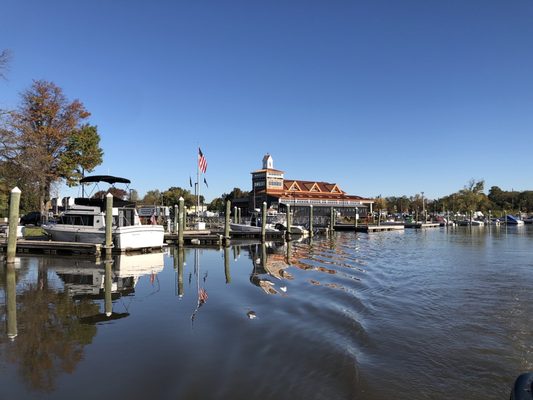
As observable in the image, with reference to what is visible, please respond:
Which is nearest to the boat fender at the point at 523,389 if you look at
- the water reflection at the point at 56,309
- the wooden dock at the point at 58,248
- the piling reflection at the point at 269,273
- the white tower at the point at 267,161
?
the water reflection at the point at 56,309

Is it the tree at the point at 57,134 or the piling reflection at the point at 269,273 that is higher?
the tree at the point at 57,134

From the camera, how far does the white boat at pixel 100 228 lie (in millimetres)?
23375

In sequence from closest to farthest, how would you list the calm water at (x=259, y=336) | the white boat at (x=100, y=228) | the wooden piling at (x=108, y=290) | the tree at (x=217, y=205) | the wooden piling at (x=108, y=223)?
the calm water at (x=259, y=336)
the wooden piling at (x=108, y=290)
the wooden piling at (x=108, y=223)
the white boat at (x=100, y=228)
the tree at (x=217, y=205)

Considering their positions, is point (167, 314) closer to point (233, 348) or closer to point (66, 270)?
point (233, 348)

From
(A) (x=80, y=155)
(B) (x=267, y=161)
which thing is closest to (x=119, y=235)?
(A) (x=80, y=155)

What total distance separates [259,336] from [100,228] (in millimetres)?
18316

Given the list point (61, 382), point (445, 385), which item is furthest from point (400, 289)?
point (61, 382)

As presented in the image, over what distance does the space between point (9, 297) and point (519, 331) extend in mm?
13560

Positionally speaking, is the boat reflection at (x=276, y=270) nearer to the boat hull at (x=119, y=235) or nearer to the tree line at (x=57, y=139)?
the boat hull at (x=119, y=235)

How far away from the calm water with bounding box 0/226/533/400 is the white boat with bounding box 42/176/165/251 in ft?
22.0

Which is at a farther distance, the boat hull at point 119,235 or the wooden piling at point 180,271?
the boat hull at point 119,235

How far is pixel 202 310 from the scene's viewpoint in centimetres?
1070

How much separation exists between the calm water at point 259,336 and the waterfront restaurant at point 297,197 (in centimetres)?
5876

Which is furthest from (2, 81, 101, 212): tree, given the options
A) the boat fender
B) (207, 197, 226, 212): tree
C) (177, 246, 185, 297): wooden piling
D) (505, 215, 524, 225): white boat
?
(505, 215, 524, 225): white boat
